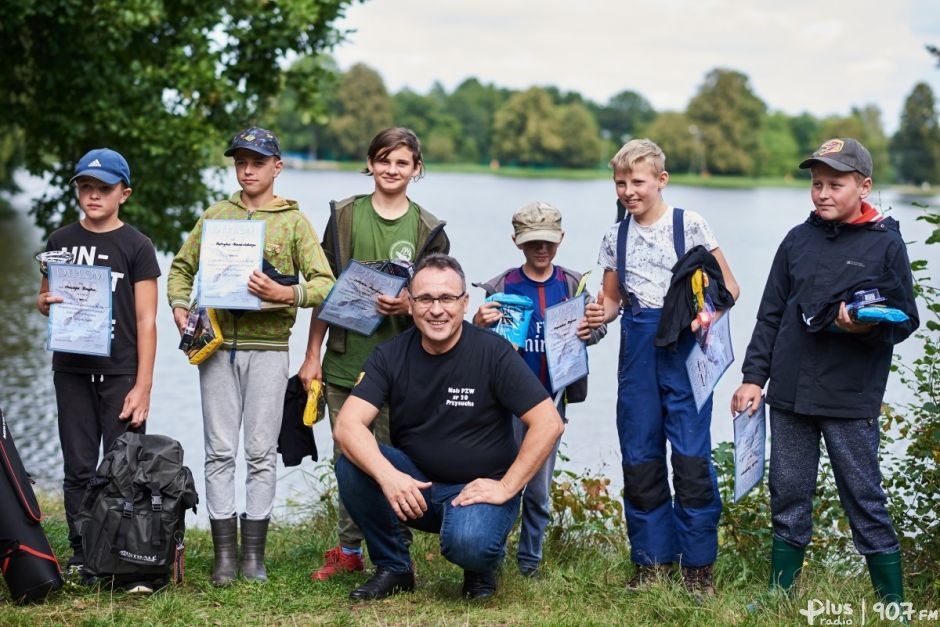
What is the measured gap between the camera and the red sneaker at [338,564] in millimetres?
5401

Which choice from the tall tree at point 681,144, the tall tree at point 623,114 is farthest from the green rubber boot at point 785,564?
the tall tree at point 623,114

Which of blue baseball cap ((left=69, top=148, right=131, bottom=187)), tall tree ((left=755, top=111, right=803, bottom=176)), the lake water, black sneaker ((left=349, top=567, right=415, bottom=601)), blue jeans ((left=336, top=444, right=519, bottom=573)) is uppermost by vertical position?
tall tree ((left=755, top=111, right=803, bottom=176))

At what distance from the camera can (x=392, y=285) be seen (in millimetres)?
5238

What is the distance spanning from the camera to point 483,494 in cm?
470

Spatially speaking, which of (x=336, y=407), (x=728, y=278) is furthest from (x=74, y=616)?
(x=728, y=278)

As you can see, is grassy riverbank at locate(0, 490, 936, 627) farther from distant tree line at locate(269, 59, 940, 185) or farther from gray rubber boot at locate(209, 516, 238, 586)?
distant tree line at locate(269, 59, 940, 185)

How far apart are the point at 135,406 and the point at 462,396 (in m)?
1.53

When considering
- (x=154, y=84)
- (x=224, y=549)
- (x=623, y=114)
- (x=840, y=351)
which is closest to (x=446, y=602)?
(x=224, y=549)

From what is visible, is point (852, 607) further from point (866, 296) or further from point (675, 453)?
point (866, 296)

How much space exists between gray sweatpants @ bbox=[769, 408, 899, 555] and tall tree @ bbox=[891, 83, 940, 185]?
108m

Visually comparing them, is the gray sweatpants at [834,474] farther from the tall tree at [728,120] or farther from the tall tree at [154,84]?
the tall tree at [728,120]

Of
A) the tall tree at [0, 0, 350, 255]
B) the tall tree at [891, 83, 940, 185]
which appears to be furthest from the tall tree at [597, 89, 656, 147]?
the tall tree at [0, 0, 350, 255]

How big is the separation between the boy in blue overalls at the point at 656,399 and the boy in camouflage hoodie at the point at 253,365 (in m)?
1.41

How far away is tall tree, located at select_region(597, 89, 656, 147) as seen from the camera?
15166 cm
